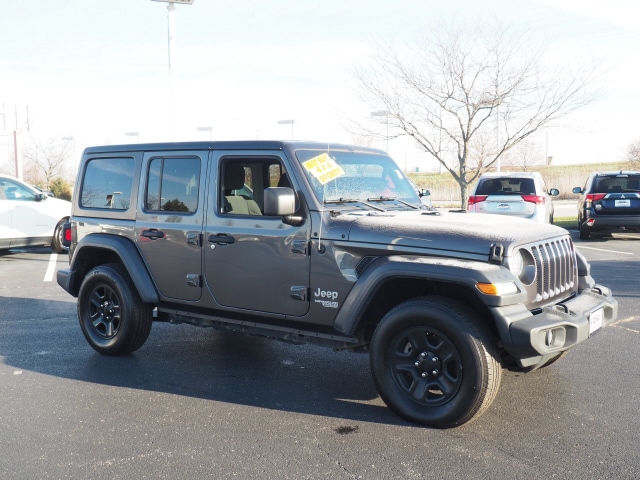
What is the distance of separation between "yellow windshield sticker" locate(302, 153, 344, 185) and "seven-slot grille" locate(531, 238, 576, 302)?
1.56 metres

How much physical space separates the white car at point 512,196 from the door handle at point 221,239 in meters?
9.10

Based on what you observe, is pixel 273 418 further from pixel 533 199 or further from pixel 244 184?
pixel 533 199

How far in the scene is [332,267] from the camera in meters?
4.61

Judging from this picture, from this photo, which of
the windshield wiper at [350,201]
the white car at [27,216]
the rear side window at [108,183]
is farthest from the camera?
the white car at [27,216]

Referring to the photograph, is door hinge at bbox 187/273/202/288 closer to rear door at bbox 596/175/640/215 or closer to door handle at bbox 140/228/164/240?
door handle at bbox 140/228/164/240

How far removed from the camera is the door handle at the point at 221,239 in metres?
5.11

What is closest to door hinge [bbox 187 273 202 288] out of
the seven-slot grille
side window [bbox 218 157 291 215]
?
side window [bbox 218 157 291 215]

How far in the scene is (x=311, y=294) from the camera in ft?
15.5

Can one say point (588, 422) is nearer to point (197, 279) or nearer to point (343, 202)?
point (343, 202)

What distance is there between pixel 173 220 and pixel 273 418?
76.6 inches

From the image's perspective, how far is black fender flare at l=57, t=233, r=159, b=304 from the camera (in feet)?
18.5

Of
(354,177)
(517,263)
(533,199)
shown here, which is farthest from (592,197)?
(517,263)

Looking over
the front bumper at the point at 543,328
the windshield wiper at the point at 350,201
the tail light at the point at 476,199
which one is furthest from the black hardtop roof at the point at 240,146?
the tail light at the point at 476,199

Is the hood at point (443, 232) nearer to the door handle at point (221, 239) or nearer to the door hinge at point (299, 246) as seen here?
the door hinge at point (299, 246)
